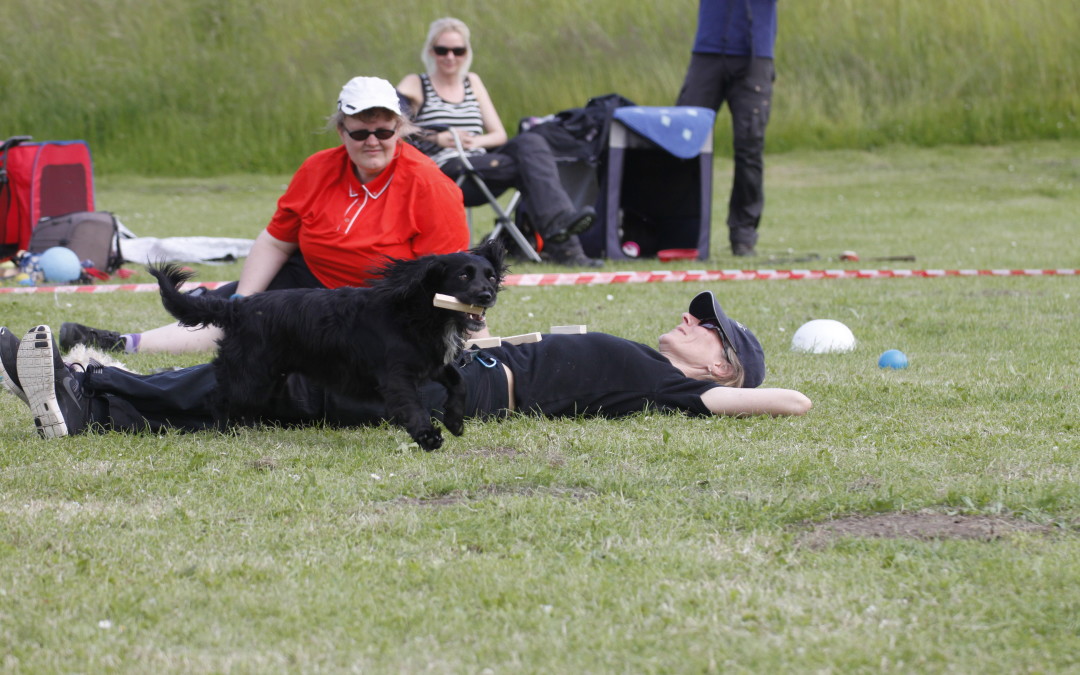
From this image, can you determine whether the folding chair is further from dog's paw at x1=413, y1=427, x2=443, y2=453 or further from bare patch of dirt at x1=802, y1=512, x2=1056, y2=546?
bare patch of dirt at x1=802, y1=512, x2=1056, y2=546

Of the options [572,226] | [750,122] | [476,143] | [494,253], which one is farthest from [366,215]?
[750,122]

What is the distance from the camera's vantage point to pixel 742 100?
31.3 feet

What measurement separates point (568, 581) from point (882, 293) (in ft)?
17.8

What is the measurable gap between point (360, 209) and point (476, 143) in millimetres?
4168

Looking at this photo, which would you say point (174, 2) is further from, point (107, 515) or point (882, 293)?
point (107, 515)

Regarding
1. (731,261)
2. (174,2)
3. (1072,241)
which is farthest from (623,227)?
(174,2)

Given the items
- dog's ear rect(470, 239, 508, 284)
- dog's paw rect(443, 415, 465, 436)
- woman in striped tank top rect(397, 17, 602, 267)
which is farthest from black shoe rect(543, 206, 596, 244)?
dog's paw rect(443, 415, 465, 436)

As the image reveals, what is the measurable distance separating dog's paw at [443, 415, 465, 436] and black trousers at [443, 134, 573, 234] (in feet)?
15.6

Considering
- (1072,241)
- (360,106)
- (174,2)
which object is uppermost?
(174,2)

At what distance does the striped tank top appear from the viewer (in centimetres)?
868

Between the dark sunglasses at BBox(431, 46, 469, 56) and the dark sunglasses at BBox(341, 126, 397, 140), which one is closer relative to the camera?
the dark sunglasses at BBox(341, 126, 397, 140)

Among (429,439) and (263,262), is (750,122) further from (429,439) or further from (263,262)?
(429,439)

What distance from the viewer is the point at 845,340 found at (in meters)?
5.64

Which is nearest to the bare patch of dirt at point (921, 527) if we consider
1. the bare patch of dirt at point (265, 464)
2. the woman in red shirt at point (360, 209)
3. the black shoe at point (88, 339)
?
the bare patch of dirt at point (265, 464)
